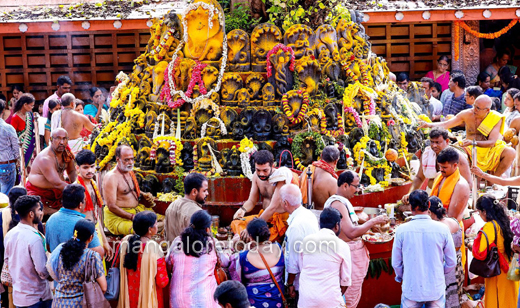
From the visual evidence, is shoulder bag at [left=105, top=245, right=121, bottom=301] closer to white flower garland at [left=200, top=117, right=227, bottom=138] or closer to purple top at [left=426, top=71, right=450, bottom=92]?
white flower garland at [left=200, top=117, right=227, bottom=138]

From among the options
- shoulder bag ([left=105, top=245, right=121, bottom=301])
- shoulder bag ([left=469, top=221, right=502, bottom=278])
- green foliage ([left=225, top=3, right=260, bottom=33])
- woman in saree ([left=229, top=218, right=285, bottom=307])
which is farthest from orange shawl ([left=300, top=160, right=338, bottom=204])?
green foliage ([left=225, top=3, right=260, bottom=33])

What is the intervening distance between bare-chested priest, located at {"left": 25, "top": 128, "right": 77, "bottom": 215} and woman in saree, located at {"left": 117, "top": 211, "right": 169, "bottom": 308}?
2.43 m

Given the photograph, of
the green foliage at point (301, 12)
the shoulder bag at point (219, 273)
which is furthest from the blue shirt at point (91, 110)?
the shoulder bag at point (219, 273)

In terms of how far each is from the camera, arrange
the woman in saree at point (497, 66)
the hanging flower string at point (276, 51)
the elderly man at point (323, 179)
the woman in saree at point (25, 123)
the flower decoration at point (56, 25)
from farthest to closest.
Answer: the woman in saree at point (497, 66) → the flower decoration at point (56, 25) → the woman in saree at point (25, 123) → the hanging flower string at point (276, 51) → the elderly man at point (323, 179)

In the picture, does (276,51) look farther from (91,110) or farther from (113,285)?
(91,110)

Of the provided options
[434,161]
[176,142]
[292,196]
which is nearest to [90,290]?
[292,196]

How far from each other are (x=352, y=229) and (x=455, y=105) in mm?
5978

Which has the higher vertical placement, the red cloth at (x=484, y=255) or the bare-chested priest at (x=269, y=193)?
the bare-chested priest at (x=269, y=193)

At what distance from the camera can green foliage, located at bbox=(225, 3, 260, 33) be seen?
30.6ft

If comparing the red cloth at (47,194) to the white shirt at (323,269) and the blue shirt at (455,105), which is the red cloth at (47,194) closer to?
the white shirt at (323,269)

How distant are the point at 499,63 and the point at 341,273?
10.5 m

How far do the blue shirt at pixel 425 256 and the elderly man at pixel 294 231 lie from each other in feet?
2.63

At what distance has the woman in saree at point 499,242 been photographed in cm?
589

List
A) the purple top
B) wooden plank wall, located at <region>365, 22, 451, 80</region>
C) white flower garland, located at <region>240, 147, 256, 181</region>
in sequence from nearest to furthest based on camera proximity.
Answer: white flower garland, located at <region>240, 147, 256, 181</region>
the purple top
wooden plank wall, located at <region>365, 22, 451, 80</region>
